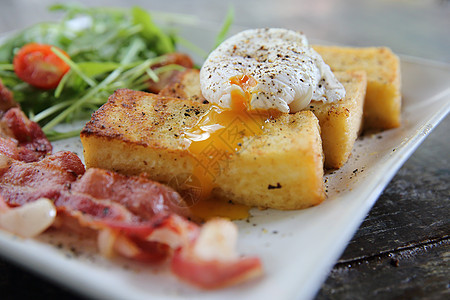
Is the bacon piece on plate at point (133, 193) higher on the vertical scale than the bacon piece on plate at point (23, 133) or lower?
higher

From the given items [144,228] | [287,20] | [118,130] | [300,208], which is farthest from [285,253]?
[287,20]

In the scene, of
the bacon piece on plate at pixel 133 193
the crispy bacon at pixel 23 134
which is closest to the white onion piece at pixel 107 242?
the bacon piece on plate at pixel 133 193

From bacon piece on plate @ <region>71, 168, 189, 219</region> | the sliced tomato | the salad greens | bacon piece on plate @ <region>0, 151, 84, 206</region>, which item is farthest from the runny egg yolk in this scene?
the sliced tomato

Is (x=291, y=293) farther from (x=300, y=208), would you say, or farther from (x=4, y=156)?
(x=4, y=156)

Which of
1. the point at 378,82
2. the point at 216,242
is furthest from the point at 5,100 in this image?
the point at 378,82

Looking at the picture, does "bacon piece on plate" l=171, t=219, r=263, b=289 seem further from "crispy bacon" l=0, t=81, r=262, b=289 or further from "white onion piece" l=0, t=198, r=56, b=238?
"white onion piece" l=0, t=198, r=56, b=238

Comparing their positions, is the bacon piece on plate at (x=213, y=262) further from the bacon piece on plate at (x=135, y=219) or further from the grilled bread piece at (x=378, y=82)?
the grilled bread piece at (x=378, y=82)
